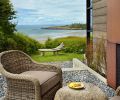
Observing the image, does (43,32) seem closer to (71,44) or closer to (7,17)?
(71,44)

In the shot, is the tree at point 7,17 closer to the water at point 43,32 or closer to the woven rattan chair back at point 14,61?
the water at point 43,32

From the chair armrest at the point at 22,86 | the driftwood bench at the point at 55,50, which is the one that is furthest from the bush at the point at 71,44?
the chair armrest at the point at 22,86

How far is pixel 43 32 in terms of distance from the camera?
35.6 ft

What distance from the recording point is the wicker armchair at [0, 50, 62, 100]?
12.7 ft

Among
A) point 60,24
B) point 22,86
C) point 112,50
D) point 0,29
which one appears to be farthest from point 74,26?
point 22,86

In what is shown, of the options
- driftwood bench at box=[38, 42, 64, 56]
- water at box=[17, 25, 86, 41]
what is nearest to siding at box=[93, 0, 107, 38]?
water at box=[17, 25, 86, 41]

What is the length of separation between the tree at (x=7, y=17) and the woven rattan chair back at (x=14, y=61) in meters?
5.65

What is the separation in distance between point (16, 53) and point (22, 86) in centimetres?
91

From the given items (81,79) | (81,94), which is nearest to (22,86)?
(81,94)

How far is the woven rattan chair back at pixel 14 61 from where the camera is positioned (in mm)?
4378

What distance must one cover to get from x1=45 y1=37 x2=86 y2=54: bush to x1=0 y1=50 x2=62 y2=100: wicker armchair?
6489 mm

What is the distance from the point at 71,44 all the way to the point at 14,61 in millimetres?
7025

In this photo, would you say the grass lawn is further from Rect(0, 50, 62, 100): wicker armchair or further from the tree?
Rect(0, 50, 62, 100): wicker armchair

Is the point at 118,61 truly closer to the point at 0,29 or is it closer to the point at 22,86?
the point at 22,86
